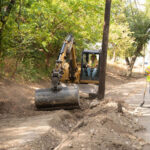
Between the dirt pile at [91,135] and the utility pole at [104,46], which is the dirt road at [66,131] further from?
the utility pole at [104,46]

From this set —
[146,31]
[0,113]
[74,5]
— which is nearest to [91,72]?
[74,5]

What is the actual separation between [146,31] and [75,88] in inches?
1153

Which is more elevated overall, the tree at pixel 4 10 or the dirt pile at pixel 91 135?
the tree at pixel 4 10

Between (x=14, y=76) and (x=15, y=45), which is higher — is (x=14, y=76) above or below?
below

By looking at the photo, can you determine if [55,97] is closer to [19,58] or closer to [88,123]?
[88,123]

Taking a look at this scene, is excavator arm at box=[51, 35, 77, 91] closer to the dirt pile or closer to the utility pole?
the dirt pile

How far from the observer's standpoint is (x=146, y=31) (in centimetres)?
3525

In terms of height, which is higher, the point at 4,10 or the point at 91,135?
the point at 4,10

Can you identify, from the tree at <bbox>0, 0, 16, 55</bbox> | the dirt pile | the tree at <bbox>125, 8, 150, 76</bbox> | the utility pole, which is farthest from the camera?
the tree at <bbox>125, 8, 150, 76</bbox>

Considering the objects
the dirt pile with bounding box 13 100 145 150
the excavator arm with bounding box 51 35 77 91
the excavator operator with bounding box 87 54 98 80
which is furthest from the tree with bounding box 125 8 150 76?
the dirt pile with bounding box 13 100 145 150

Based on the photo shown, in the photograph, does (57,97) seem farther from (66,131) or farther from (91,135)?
(91,135)

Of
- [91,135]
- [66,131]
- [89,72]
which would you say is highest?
[89,72]

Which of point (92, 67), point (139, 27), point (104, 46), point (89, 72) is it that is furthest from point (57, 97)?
point (139, 27)

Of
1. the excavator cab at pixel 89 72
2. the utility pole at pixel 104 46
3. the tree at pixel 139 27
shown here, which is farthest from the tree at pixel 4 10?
the tree at pixel 139 27
